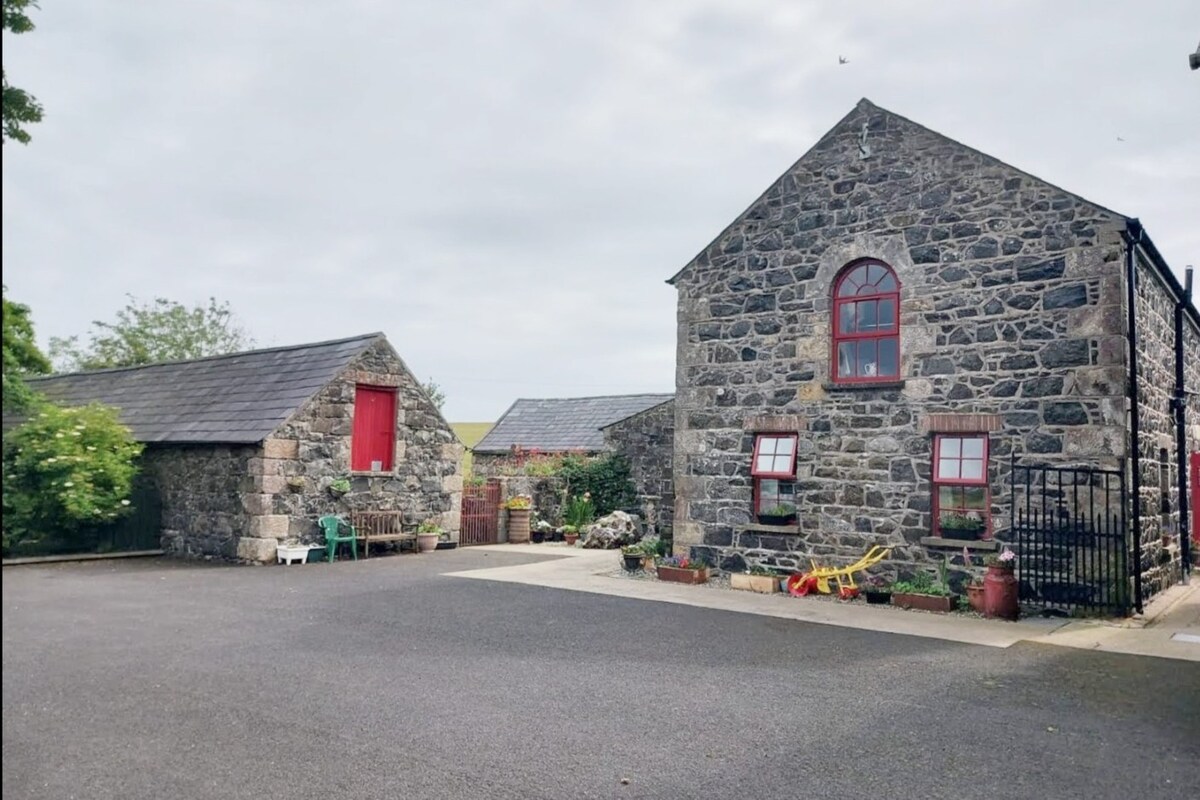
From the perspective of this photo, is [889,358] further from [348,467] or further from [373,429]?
[348,467]

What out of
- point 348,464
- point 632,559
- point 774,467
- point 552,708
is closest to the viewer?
point 552,708

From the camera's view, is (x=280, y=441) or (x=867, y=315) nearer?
(x=867, y=315)

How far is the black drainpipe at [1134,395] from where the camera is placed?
397 inches

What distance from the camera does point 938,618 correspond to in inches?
401

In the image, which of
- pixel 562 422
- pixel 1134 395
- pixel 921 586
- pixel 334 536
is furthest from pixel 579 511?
pixel 1134 395

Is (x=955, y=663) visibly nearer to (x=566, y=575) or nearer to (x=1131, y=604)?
(x=1131, y=604)

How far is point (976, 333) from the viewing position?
11141 mm

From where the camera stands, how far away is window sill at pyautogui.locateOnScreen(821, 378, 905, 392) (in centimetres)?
1165

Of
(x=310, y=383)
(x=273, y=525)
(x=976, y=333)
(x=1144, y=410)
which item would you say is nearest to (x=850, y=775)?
(x=976, y=333)

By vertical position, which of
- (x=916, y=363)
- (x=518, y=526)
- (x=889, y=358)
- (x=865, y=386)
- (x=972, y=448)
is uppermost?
(x=889, y=358)

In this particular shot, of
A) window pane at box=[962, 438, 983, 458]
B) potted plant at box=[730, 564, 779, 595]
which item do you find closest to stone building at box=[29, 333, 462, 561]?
potted plant at box=[730, 564, 779, 595]

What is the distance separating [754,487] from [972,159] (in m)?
5.54

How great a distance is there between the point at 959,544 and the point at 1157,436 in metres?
3.51

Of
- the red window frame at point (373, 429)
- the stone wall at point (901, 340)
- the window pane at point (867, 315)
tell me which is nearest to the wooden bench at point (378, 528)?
the red window frame at point (373, 429)
